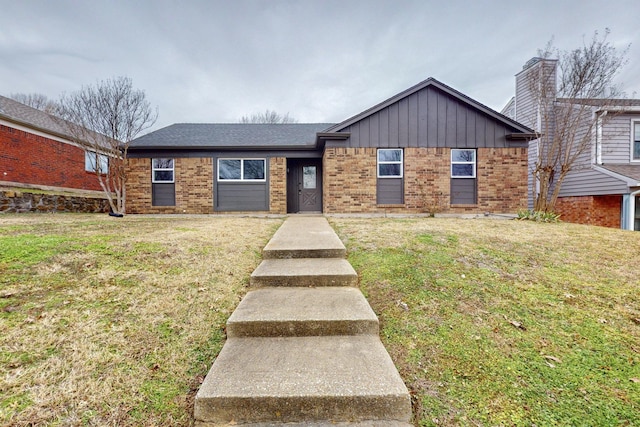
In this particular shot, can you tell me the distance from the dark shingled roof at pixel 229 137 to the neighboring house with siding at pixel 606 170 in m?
10.0

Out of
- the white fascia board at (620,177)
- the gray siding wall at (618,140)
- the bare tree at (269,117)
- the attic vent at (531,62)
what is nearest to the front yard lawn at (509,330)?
the white fascia board at (620,177)

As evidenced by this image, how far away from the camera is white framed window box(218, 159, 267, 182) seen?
1167 centimetres

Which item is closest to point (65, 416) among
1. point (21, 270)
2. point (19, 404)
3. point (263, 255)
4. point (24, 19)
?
point (19, 404)

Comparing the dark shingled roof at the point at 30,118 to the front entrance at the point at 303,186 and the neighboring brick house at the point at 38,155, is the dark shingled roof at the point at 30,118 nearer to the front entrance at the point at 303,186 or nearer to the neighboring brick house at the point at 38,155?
the neighboring brick house at the point at 38,155

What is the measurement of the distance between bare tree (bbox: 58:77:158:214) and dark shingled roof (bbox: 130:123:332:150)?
0.69 meters

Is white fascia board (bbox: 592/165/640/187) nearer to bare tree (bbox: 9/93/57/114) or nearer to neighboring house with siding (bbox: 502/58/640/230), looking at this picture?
neighboring house with siding (bbox: 502/58/640/230)

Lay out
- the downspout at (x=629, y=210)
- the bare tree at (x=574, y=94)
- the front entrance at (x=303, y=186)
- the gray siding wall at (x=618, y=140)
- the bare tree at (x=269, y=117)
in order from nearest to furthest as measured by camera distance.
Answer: the bare tree at (x=574, y=94)
the downspout at (x=629, y=210)
the gray siding wall at (x=618, y=140)
the front entrance at (x=303, y=186)
the bare tree at (x=269, y=117)

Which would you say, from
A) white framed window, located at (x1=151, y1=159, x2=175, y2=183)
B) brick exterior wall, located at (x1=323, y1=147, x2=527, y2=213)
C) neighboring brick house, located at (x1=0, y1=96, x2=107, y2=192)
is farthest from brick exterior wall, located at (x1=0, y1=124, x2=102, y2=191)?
brick exterior wall, located at (x1=323, y1=147, x2=527, y2=213)

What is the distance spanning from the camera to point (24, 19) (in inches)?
496

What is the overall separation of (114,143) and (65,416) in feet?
39.1

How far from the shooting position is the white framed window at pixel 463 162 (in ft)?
34.8

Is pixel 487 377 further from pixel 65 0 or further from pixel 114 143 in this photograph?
pixel 65 0

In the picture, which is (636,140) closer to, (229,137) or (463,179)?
(463,179)

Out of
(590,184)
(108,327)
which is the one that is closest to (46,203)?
(108,327)
